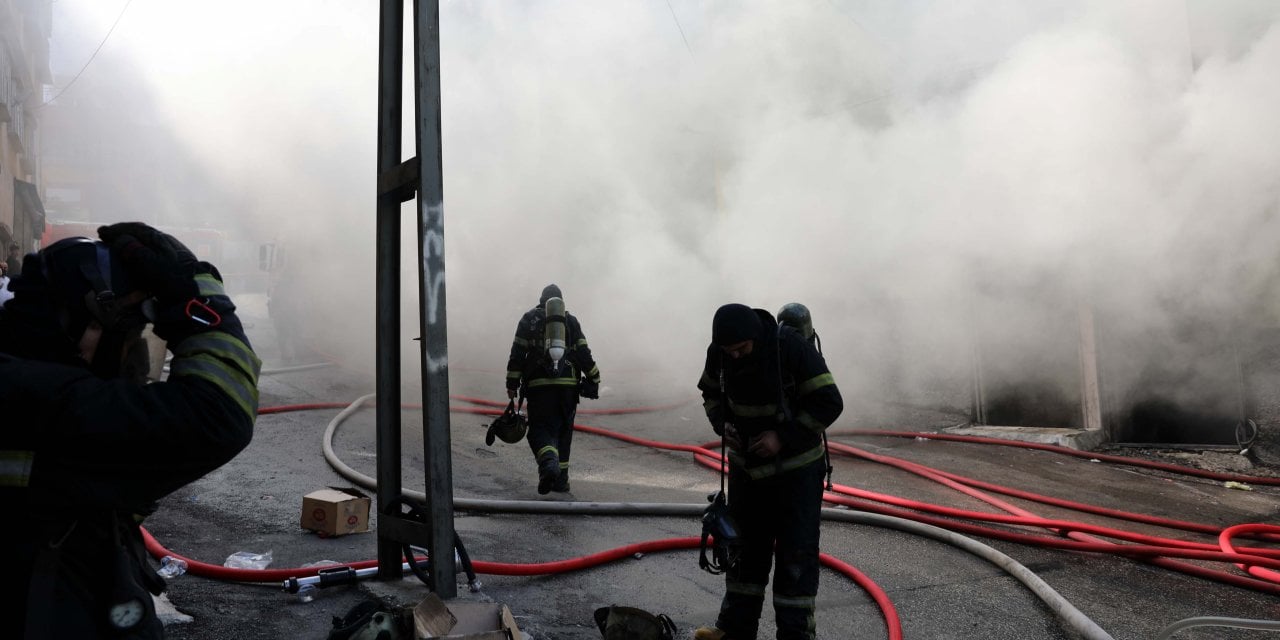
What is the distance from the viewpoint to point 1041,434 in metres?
8.03

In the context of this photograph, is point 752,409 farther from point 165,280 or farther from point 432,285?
point 165,280

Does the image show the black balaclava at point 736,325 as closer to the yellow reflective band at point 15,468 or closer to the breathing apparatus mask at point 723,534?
the breathing apparatus mask at point 723,534

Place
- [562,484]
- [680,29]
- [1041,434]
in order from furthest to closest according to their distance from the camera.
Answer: [680,29] → [1041,434] → [562,484]

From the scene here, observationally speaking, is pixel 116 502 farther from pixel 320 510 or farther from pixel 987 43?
pixel 987 43

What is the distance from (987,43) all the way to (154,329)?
31.0 feet

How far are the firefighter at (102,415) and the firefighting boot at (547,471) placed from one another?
3.74 metres

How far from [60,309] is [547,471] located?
3.98 meters

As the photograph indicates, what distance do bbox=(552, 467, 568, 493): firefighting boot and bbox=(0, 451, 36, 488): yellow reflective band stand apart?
4.15 metres

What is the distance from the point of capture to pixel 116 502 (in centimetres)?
130

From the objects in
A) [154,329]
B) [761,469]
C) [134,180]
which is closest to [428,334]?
[761,469]

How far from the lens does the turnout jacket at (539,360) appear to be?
17.9ft

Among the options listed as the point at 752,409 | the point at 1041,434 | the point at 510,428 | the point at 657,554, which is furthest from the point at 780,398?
the point at 1041,434

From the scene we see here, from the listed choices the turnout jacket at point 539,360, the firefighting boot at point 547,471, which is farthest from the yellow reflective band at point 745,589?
the turnout jacket at point 539,360

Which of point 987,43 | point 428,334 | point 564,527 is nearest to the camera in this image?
point 428,334
